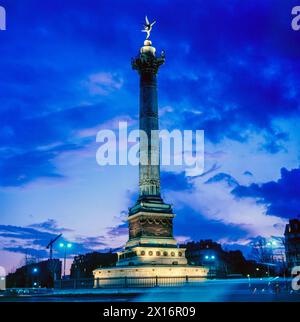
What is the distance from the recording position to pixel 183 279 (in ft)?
132

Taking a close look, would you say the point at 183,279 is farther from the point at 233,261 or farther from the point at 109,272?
the point at 233,261

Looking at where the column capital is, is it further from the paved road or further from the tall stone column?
the paved road

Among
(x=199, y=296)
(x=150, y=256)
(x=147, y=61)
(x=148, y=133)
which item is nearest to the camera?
(x=199, y=296)

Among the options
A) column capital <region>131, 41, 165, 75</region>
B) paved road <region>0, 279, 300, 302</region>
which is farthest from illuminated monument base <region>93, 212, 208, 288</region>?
column capital <region>131, 41, 165, 75</region>

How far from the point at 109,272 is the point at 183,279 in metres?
12.3

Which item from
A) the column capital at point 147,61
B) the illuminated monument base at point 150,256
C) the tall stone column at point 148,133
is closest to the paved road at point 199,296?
the illuminated monument base at point 150,256

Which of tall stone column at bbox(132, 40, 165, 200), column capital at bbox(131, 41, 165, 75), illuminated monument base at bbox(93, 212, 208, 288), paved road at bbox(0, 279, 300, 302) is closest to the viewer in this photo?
paved road at bbox(0, 279, 300, 302)

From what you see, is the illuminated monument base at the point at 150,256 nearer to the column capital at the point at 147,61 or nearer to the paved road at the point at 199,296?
the paved road at the point at 199,296

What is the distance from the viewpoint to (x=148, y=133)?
5516 cm

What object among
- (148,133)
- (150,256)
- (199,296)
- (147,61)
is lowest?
(199,296)

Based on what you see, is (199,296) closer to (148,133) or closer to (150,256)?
(150,256)

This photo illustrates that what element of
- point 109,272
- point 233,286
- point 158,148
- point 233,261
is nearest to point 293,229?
point 233,261

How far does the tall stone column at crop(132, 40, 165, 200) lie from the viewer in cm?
5441

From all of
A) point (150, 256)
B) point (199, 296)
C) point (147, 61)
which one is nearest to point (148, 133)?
point (147, 61)
